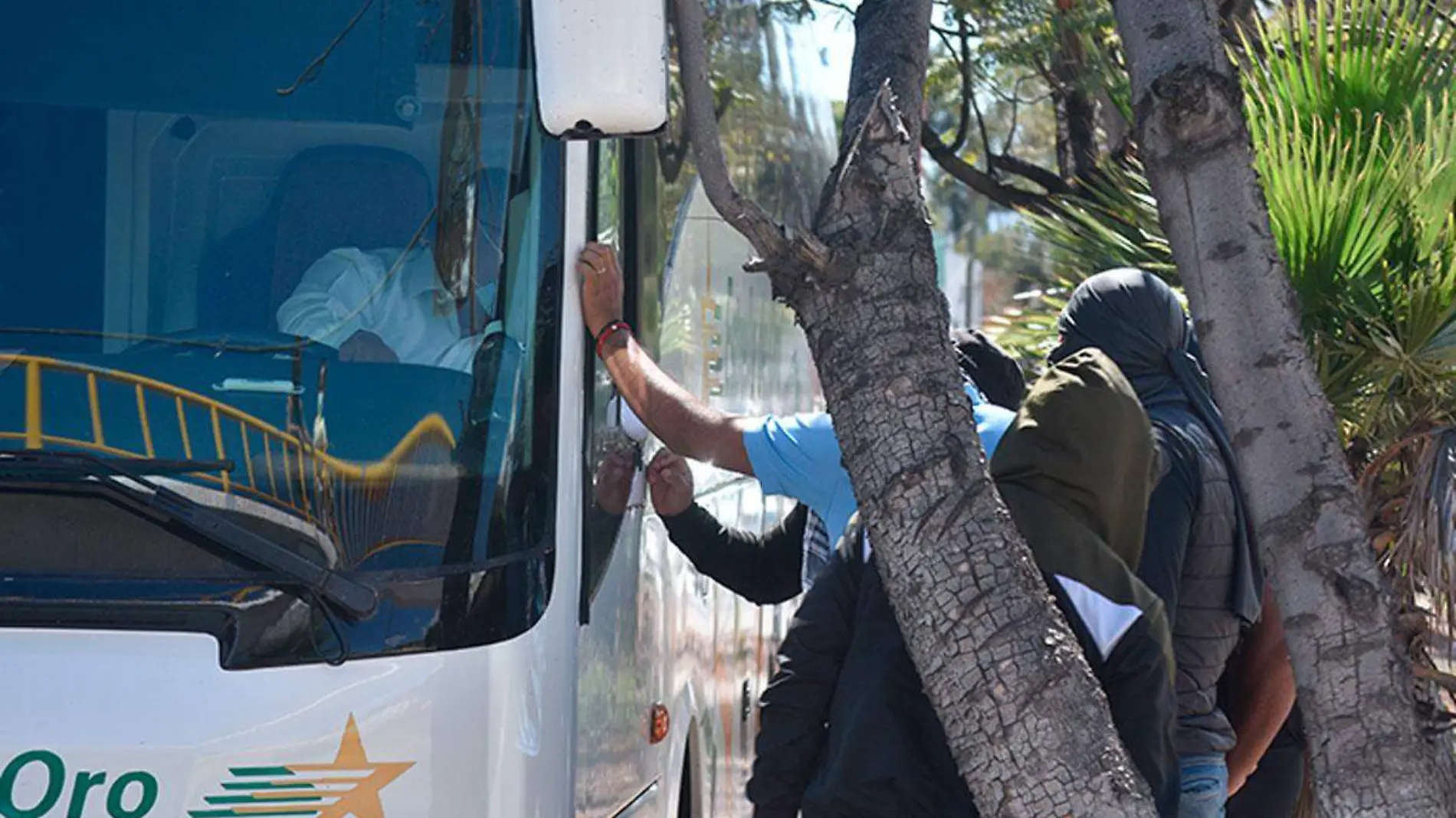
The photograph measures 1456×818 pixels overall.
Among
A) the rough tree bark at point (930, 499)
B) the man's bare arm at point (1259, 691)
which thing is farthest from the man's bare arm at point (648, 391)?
the man's bare arm at point (1259, 691)

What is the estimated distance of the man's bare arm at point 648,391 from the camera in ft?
11.5

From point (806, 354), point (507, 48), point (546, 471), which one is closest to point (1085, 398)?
point (546, 471)

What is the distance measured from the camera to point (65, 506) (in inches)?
116

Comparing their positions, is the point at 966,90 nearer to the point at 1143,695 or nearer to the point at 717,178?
the point at 717,178

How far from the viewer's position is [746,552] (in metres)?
4.30

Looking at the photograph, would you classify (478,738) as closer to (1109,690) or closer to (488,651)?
(488,651)

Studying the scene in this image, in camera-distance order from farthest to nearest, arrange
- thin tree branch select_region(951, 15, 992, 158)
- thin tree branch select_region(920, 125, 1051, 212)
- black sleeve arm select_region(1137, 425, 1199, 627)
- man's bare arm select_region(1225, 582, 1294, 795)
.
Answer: thin tree branch select_region(920, 125, 1051, 212), thin tree branch select_region(951, 15, 992, 158), man's bare arm select_region(1225, 582, 1294, 795), black sleeve arm select_region(1137, 425, 1199, 627)

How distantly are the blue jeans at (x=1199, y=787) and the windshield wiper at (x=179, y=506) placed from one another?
2.02 meters

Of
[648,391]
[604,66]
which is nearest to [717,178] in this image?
[604,66]

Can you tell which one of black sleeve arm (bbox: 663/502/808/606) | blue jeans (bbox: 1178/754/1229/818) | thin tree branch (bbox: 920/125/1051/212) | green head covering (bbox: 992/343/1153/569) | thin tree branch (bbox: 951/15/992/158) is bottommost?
blue jeans (bbox: 1178/754/1229/818)

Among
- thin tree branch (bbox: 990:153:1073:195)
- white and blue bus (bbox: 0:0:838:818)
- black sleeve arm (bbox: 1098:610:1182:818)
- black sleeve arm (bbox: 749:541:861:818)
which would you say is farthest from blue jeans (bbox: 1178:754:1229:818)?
thin tree branch (bbox: 990:153:1073:195)

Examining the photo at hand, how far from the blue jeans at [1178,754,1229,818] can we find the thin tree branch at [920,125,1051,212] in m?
5.56

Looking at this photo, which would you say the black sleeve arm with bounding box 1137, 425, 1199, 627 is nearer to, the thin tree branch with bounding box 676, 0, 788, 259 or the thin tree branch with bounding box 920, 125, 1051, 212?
the thin tree branch with bounding box 676, 0, 788, 259

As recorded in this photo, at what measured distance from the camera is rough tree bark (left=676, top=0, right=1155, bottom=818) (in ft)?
9.25
